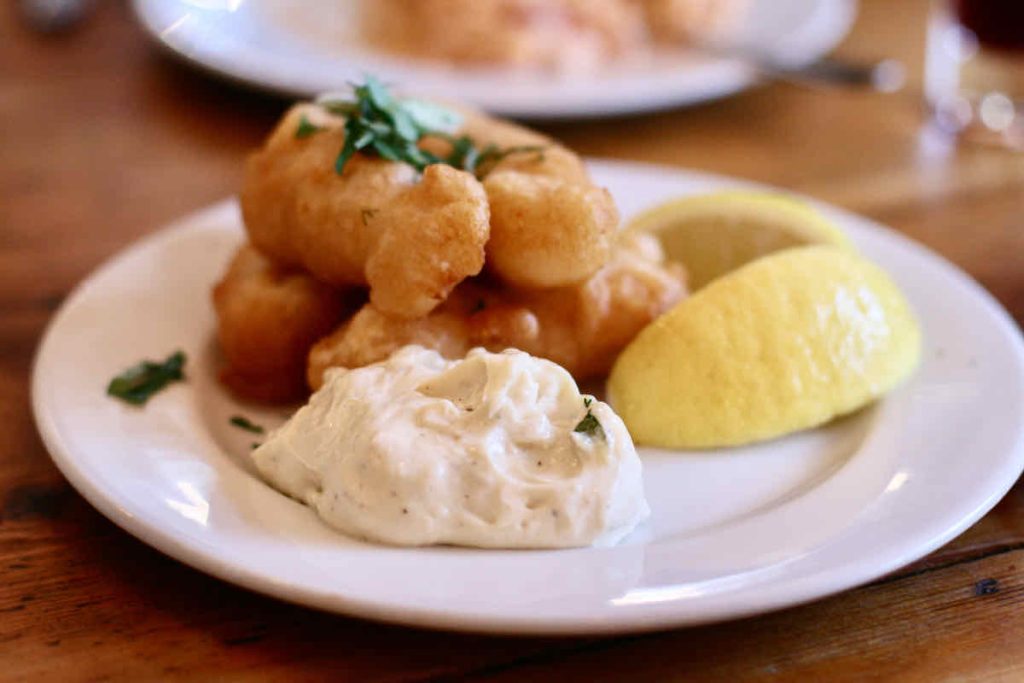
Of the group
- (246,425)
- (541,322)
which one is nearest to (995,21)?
(541,322)

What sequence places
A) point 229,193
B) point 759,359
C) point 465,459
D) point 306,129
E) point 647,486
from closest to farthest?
1. point 465,459
2. point 647,486
3. point 759,359
4. point 306,129
5. point 229,193

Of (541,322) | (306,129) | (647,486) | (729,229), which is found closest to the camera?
(647,486)

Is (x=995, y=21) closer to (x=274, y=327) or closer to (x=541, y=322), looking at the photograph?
(x=541, y=322)

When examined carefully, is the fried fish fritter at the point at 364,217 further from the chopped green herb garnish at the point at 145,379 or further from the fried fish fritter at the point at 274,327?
the chopped green herb garnish at the point at 145,379

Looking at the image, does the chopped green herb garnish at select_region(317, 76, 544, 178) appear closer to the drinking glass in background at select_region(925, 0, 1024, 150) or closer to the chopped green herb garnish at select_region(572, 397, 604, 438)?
the chopped green herb garnish at select_region(572, 397, 604, 438)

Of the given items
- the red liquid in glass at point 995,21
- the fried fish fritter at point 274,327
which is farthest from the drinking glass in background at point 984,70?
the fried fish fritter at point 274,327
